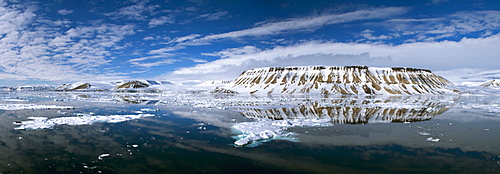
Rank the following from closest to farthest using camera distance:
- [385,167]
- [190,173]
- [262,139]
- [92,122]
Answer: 1. [190,173]
2. [385,167]
3. [262,139]
4. [92,122]

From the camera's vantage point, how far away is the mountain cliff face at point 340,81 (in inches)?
5177

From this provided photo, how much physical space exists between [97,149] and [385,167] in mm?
11805

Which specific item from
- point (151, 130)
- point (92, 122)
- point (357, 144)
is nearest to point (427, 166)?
point (357, 144)

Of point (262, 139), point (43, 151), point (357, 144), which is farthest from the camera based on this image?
point (262, 139)

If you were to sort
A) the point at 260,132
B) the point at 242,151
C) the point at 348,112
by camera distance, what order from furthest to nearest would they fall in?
1. the point at 348,112
2. the point at 260,132
3. the point at 242,151

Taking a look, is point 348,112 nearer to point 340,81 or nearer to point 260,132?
point 260,132

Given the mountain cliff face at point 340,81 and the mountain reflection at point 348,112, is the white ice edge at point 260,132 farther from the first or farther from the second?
the mountain cliff face at point 340,81

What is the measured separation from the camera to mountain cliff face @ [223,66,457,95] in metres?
132

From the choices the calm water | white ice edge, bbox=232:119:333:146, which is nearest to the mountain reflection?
white ice edge, bbox=232:119:333:146

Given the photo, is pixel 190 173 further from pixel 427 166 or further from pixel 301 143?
pixel 427 166

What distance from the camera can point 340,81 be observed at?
147 m

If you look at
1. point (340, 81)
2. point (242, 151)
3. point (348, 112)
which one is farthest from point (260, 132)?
point (340, 81)

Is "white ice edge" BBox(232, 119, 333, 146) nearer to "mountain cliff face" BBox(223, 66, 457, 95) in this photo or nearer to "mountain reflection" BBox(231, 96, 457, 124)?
"mountain reflection" BBox(231, 96, 457, 124)

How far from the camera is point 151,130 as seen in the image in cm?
1770
